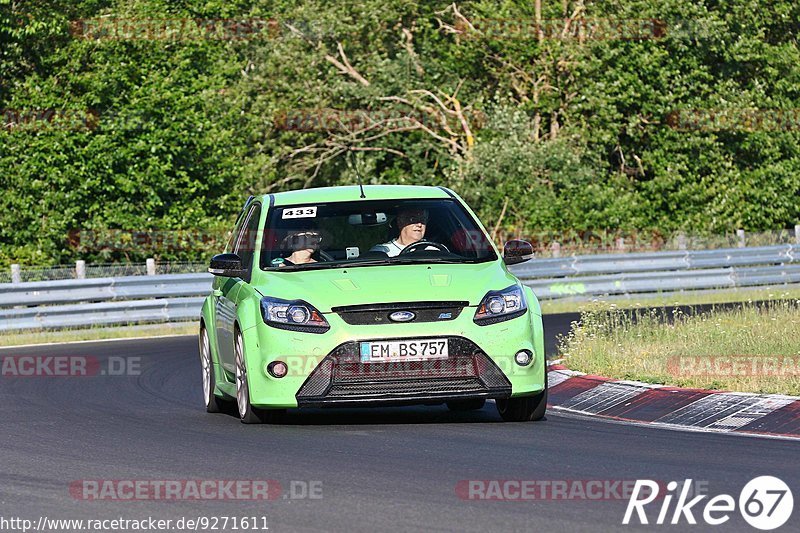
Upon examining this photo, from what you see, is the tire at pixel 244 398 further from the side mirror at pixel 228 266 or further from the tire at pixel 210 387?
the tire at pixel 210 387

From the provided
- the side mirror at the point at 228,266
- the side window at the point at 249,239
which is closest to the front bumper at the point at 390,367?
the side mirror at the point at 228,266

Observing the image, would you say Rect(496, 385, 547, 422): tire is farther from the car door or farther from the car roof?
the car door

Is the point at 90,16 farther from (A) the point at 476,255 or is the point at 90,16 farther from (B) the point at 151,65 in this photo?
(A) the point at 476,255

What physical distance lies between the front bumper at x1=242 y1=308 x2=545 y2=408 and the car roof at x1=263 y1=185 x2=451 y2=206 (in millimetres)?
1678

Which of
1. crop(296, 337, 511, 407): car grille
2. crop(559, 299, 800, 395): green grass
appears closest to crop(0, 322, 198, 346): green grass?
crop(559, 299, 800, 395): green grass

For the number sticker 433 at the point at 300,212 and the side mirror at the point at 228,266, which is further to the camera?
the number sticker 433 at the point at 300,212

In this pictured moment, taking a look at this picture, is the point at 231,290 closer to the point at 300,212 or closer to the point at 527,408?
the point at 300,212

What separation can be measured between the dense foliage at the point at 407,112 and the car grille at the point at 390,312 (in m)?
24.4

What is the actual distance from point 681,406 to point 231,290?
3.31 m

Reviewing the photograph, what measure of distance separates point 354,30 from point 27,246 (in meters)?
12.0

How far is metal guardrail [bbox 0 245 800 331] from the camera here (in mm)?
24750

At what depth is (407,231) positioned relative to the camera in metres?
11.8

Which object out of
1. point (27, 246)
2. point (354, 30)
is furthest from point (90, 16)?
point (354, 30)

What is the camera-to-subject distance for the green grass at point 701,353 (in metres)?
12.5
